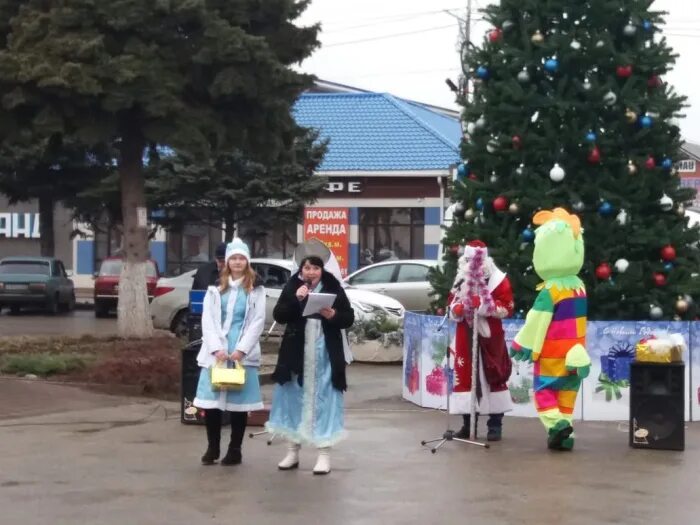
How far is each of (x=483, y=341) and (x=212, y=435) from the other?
2.70 metres

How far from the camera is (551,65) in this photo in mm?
12688

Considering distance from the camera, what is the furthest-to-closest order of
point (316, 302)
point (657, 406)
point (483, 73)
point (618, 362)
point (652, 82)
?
point (483, 73) → point (652, 82) → point (618, 362) → point (657, 406) → point (316, 302)

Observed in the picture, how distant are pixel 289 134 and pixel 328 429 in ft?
43.1

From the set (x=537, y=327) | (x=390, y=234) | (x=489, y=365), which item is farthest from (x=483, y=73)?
(x=390, y=234)

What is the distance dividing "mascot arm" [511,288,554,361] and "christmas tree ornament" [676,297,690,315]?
2.66 meters

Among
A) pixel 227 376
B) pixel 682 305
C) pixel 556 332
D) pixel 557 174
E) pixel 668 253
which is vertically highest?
pixel 557 174

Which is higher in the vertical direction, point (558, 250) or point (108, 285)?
point (558, 250)

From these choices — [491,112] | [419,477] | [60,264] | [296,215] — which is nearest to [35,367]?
[491,112]

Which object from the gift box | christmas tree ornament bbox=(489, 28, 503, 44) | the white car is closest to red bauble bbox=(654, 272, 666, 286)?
the gift box

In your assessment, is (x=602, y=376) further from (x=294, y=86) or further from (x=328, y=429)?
(x=294, y=86)

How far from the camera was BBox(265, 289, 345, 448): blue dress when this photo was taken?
30.8 feet

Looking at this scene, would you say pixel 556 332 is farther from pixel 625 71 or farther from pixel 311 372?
pixel 625 71

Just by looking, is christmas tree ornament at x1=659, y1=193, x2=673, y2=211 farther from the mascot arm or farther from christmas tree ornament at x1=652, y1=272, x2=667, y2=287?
the mascot arm

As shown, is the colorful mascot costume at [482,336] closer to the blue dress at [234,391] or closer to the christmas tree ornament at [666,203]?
the blue dress at [234,391]
